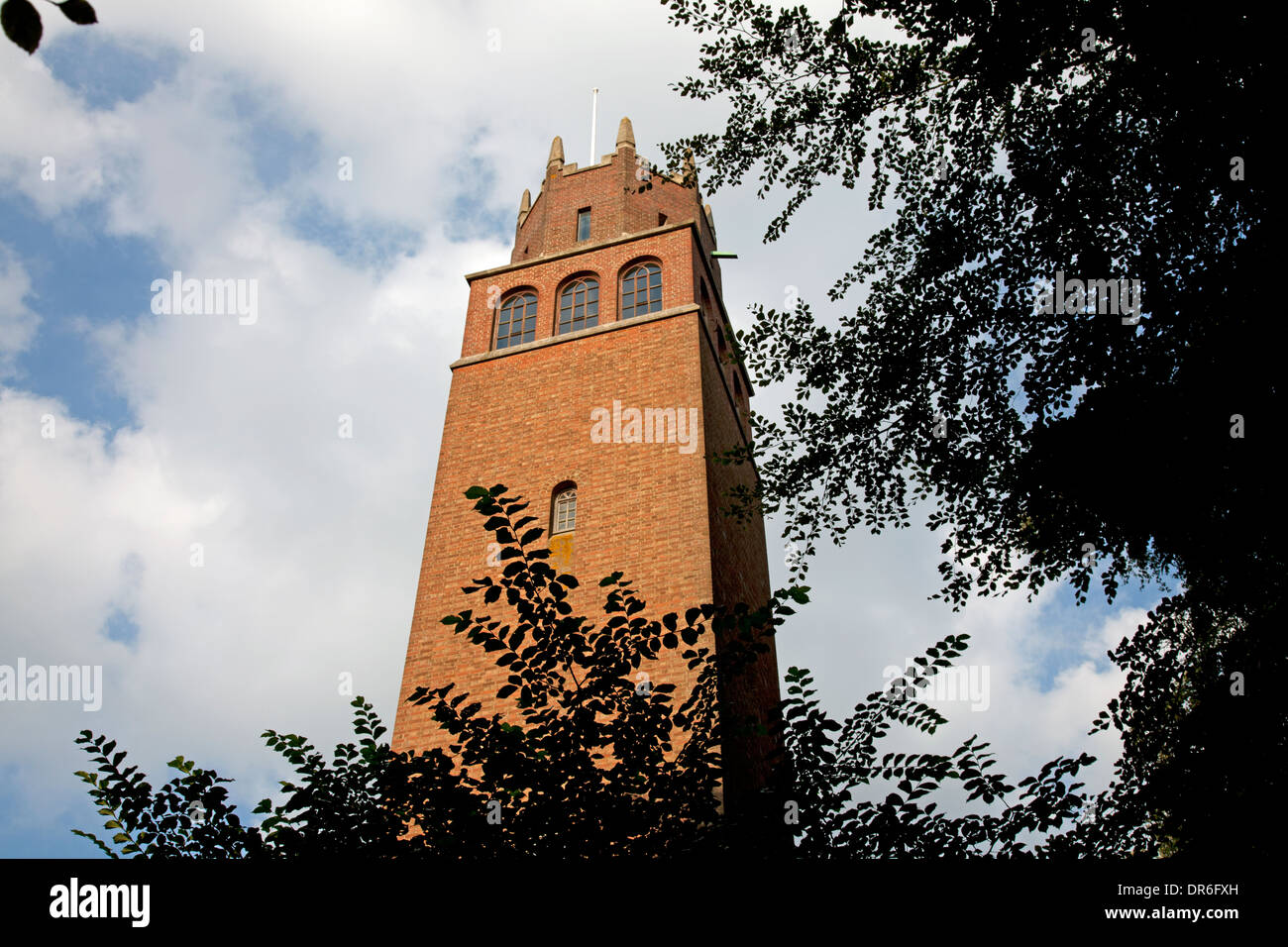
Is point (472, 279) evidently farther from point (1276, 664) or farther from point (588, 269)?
point (1276, 664)

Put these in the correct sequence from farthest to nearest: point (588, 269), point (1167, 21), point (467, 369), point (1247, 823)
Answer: point (588, 269)
point (467, 369)
point (1167, 21)
point (1247, 823)

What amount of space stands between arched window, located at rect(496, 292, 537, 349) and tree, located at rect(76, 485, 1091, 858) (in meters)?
13.4

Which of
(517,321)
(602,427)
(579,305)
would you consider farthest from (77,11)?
(517,321)

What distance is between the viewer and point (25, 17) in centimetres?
207

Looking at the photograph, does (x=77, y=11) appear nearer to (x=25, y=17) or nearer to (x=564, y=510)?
(x=25, y=17)

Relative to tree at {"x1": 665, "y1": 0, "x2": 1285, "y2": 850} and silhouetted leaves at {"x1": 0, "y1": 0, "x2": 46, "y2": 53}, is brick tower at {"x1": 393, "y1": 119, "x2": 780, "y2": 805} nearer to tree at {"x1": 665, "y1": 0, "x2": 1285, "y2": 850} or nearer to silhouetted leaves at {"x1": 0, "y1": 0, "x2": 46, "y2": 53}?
tree at {"x1": 665, "y1": 0, "x2": 1285, "y2": 850}

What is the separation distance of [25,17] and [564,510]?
13.4 metres

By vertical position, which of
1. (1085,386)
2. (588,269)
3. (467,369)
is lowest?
(1085,386)

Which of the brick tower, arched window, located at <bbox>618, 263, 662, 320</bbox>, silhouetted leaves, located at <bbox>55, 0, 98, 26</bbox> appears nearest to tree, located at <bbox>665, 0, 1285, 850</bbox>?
the brick tower

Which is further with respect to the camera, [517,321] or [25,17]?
[517,321]

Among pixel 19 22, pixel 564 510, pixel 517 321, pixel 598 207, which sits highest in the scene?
pixel 598 207

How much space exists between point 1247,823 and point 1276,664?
5.32 feet

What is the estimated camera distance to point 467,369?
1841cm
